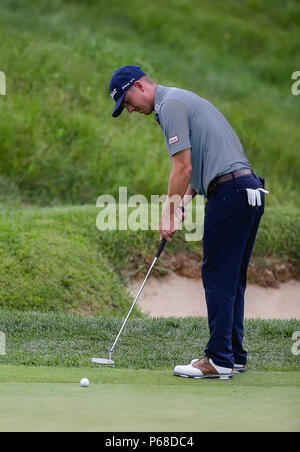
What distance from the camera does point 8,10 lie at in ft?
79.3

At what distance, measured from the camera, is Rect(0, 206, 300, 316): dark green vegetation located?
409 inches

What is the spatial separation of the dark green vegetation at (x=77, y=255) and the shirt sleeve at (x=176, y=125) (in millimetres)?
4858

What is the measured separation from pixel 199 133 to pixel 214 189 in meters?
0.39

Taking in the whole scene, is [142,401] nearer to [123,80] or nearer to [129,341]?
[123,80]

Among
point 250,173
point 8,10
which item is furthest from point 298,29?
point 250,173

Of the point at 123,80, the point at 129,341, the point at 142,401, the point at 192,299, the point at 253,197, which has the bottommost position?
the point at 192,299

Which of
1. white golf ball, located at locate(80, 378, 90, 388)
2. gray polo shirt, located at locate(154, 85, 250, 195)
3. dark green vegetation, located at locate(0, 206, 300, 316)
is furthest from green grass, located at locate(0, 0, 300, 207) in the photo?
white golf ball, located at locate(80, 378, 90, 388)

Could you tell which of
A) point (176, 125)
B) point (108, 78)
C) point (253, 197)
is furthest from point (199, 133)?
point (108, 78)

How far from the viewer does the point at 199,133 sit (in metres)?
5.72

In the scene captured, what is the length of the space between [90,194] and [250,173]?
10589 millimetres

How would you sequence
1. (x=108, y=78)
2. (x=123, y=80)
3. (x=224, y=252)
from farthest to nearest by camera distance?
(x=108, y=78) < (x=123, y=80) < (x=224, y=252)

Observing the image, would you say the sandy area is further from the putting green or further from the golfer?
the putting green

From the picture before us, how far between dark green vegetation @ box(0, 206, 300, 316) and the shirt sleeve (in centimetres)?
486

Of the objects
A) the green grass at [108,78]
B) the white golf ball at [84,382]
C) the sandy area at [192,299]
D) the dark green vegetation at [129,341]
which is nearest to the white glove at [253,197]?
the dark green vegetation at [129,341]
